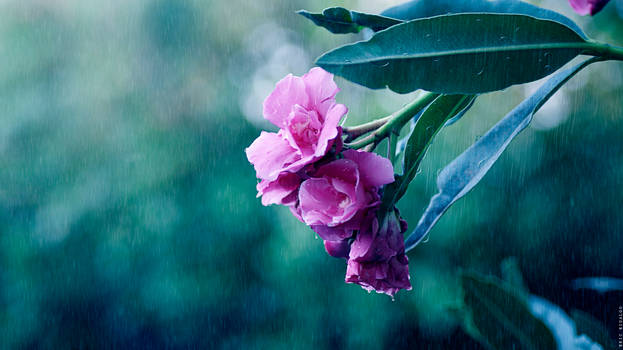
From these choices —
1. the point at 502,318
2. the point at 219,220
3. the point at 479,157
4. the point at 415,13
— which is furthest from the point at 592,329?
the point at 219,220

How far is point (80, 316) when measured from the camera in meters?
4.23

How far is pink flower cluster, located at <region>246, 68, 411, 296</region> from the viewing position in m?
0.50

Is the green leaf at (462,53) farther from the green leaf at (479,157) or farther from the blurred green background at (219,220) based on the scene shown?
the blurred green background at (219,220)

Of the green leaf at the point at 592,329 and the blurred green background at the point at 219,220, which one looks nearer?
the green leaf at the point at 592,329

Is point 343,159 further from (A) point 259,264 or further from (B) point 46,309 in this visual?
(B) point 46,309

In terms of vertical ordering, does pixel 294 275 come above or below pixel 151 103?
below

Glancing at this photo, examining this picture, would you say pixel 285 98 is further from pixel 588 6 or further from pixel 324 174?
pixel 588 6

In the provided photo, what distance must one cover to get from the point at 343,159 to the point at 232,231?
11.5ft

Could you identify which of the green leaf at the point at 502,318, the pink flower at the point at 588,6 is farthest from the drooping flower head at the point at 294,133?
the green leaf at the point at 502,318

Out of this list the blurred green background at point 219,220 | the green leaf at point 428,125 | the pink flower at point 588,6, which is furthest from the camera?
the blurred green background at point 219,220

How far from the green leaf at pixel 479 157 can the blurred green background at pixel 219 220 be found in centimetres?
301

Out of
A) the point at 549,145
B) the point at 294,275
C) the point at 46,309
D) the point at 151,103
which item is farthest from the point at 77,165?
the point at 549,145

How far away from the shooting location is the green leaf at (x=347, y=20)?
580 mm

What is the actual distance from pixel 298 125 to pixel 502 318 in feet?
1.59
